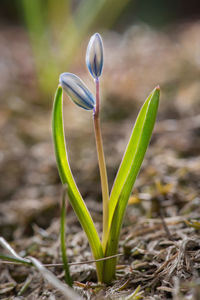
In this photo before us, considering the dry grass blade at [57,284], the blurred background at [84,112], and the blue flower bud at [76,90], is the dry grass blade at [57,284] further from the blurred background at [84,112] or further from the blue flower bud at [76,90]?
the blurred background at [84,112]

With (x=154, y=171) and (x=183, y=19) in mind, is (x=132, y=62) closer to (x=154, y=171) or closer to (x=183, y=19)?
(x=154, y=171)

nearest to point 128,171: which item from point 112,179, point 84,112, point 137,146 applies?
point 137,146

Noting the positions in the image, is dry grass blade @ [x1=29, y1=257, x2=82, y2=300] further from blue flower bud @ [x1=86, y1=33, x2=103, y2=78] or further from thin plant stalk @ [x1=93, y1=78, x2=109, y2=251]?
blue flower bud @ [x1=86, y1=33, x2=103, y2=78]

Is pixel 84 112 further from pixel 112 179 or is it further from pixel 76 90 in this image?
pixel 76 90

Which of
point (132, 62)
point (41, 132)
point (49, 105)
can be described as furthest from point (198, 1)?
point (41, 132)

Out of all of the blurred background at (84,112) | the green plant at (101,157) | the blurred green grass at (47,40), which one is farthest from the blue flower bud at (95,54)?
the blurred green grass at (47,40)

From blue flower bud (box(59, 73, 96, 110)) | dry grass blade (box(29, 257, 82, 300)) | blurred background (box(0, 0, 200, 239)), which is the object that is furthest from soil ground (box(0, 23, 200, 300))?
blue flower bud (box(59, 73, 96, 110))
